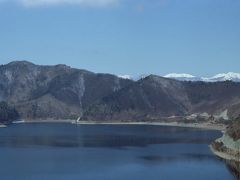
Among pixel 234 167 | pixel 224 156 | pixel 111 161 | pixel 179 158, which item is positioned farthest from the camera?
pixel 179 158

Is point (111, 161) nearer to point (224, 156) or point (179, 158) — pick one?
point (179, 158)

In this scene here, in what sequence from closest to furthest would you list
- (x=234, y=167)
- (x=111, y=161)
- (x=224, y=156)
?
(x=234, y=167)
(x=111, y=161)
(x=224, y=156)

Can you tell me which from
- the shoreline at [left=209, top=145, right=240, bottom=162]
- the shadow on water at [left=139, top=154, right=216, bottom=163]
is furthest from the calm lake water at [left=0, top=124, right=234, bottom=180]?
the shoreline at [left=209, top=145, right=240, bottom=162]

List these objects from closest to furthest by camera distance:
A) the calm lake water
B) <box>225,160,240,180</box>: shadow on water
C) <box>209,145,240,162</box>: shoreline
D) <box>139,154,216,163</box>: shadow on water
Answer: <box>225,160,240,180</box>: shadow on water → the calm lake water → <box>209,145,240,162</box>: shoreline → <box>139,154,216,163</box>: shadow on water

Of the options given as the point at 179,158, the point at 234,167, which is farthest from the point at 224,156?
the point at 234,167

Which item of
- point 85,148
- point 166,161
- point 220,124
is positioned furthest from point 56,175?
point 220,124

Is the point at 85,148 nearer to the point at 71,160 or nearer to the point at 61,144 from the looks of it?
the point at 61,144

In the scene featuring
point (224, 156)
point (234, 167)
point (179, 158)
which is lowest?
point (234, 167)

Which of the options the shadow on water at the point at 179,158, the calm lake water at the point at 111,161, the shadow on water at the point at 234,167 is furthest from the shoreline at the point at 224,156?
the shadow on water at the point at 179,158

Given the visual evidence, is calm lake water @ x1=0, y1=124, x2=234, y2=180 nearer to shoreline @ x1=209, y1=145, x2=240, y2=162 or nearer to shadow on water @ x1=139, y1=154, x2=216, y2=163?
shadow on water @ x1=139, y1=154, x2=216, y2=163

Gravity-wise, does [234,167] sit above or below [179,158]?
below

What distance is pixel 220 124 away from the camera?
18575 centimetres

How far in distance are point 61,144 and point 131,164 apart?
39518mm

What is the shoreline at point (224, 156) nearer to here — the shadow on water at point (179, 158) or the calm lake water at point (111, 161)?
the calm lake water at point (111, 161)
